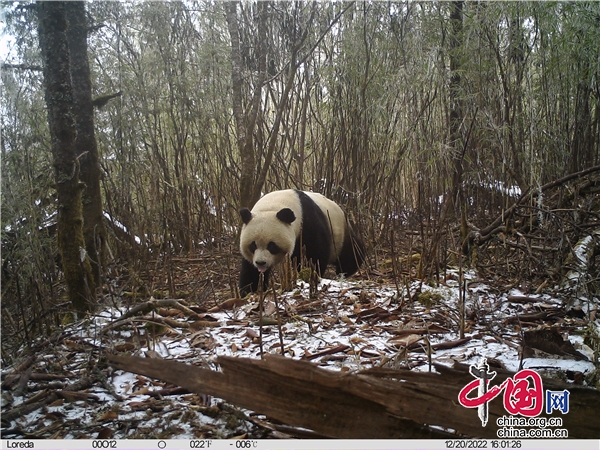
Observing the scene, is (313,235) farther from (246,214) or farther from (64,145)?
(64,145)

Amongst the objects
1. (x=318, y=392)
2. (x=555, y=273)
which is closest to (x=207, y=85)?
(x=555, y=273)

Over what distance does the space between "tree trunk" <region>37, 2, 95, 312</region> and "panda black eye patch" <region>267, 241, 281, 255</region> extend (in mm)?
1744

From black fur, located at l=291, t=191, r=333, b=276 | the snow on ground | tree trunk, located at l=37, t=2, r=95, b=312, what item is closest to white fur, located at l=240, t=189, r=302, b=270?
black fur, located at l=291, t=191, r=333, b=276

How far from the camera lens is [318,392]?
4.30 ft

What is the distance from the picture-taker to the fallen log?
4.27ft

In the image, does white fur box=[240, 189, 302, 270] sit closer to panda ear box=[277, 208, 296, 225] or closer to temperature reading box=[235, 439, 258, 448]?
panda ear box=[277, 208, 296, 225]

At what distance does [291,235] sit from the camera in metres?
4.27

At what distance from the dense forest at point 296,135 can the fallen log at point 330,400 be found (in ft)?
3.52

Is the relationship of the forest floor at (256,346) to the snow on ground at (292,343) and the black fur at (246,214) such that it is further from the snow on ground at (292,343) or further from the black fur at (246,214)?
the black fur at (246,214)

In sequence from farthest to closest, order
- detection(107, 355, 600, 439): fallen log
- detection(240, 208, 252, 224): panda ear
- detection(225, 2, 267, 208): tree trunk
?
detection(225, 2, 267, 208): tree trunk < detection(240, 208, 252, 224): panda ear < detection(107, 355, 600, 439): fallen log

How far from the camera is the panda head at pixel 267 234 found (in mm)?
4066

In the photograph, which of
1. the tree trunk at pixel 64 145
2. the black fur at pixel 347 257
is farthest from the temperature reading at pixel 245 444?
the black fur at pixel 347 257

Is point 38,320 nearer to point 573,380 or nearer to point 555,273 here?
point 573,380

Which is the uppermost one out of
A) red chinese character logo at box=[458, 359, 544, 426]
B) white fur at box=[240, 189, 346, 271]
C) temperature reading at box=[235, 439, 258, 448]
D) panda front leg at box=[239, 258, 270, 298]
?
white fur at box=[240, 189, 346, 271]
